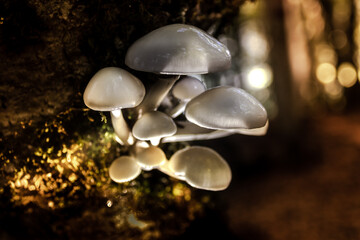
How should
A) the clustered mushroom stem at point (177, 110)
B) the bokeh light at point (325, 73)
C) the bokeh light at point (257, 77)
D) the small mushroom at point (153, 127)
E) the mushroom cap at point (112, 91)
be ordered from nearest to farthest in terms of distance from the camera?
1. the mushroom cap at point (112, 91)
2. the small mushroom at point (153, 127)
3. the clustered mushroom stem at point (177, 110)
4. the bokeh light at point (257, 77)
5. the bokeh light at point (325, 73)

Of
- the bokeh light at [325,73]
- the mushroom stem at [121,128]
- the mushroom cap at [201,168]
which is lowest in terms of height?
the bokeh light at [325,73]

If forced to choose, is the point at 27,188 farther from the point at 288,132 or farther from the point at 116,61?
the point at 288,132

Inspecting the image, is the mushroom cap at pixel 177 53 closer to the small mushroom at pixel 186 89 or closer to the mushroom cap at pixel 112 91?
the mushroom cap at pixel 112 91

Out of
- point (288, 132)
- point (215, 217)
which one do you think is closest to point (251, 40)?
point (288, 132)

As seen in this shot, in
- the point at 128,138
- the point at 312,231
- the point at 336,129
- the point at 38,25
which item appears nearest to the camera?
the point at 38,25

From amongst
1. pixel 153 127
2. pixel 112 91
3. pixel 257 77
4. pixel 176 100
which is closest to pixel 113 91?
pixel 112 91

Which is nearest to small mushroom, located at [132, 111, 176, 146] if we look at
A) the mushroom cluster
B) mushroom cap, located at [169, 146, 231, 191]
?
the mushroom cluster

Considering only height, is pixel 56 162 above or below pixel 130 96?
below

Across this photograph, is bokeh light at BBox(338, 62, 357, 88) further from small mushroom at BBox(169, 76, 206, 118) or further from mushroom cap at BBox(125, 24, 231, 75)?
mushroom cap at BBox(125, 24, 231, 75)

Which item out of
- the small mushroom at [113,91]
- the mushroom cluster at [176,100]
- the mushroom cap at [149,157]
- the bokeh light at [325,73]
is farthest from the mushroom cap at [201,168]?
the bokeh light at [325,73]
